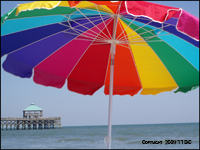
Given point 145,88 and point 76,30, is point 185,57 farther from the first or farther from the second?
point 76,30

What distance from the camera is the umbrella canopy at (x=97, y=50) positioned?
131 inches

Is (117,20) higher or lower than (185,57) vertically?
higher

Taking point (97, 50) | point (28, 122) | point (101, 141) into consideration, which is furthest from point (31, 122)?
point (97, 50)

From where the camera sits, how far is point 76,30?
3818 mm

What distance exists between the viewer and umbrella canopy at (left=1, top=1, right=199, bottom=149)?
3334 millimetres

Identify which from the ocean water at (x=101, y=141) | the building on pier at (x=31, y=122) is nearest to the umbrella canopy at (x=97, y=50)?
the ocean water at (x=101, y=141)

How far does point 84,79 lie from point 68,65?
1.06 feet

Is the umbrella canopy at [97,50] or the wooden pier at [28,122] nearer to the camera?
the umbrella canopy at [97,50]

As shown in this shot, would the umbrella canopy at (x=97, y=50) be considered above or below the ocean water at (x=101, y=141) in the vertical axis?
above

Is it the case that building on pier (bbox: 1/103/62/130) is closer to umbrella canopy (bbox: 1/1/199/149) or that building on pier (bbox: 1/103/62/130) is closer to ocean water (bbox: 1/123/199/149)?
ocean water (bbox: 1/123/199/149)

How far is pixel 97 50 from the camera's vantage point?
4.27m

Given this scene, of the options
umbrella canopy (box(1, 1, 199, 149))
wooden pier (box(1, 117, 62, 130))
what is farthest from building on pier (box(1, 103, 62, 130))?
umbrella canopy (box(1, 1, 199, 149))

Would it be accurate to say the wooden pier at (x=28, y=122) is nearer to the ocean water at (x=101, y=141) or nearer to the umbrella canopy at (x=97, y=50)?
the ocean water at (x=101, y=141)

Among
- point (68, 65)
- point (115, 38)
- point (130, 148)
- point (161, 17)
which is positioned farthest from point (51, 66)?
point (130, 148)
